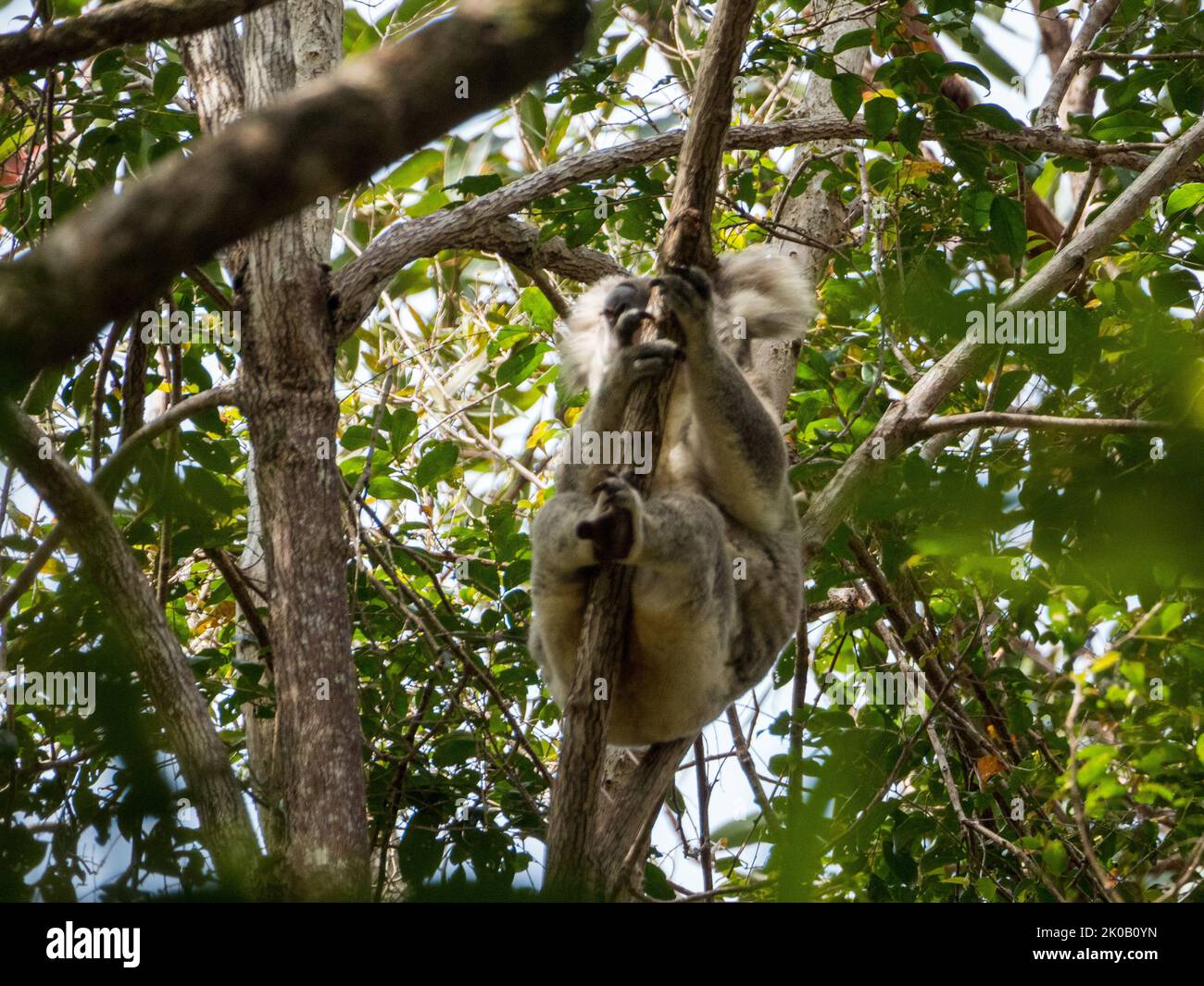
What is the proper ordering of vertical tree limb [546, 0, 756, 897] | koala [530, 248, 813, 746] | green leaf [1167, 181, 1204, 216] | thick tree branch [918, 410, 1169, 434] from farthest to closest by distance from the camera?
green leaf [1167, 181, 1204, 216] < koala [530, 248, 813, 746] < vertical tree limb [546, 0, 756, 897] < thick tree branch [918, 410, 1169, 434]

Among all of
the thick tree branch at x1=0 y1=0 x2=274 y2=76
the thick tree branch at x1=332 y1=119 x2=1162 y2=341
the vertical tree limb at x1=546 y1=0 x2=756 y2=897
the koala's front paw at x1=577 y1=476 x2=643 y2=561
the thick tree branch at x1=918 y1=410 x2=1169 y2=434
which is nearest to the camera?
the thick tree branch at x1=918 y1=410 x2=1169 y2=434

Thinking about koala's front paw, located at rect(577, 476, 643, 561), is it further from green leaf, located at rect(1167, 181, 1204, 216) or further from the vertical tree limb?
green leaf, located at rect(1167, 181, 1204, 216)

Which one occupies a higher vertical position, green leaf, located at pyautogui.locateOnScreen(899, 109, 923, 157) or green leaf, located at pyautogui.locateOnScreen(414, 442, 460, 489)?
green leaf, located at pyautogui.locateOnScreen(899, 109, 923, 157)

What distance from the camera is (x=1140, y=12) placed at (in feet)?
18.2

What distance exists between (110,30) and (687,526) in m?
2.54

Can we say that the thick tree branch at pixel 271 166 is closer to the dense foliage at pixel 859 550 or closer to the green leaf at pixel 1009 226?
the dense foliage at pixel 859 550

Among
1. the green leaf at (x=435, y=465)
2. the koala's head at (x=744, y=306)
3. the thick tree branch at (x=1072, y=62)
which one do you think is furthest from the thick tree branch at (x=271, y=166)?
the thick tree branch at (x=1072, y=62)

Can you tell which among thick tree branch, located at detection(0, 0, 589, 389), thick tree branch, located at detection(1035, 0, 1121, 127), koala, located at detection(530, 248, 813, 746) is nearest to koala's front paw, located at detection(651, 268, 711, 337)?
koala, located at detection(530, 248, 813, 746)

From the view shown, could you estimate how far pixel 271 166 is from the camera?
74 centimetres

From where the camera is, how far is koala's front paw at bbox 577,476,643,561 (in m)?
3.52

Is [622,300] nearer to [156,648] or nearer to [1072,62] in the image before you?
[156,648]

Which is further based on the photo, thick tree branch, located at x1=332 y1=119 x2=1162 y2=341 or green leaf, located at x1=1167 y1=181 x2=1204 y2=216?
green leaf, located at x1=1167 y1=181 x2=1204 y2=216
